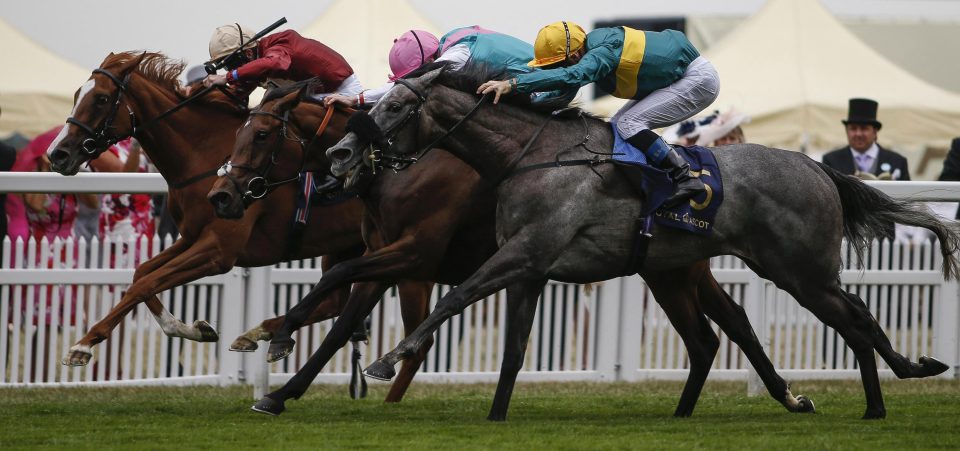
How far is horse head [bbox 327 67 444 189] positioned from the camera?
23.2 feet

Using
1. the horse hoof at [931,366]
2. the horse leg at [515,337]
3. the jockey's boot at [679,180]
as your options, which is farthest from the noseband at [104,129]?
the horse hoof at [931,366]

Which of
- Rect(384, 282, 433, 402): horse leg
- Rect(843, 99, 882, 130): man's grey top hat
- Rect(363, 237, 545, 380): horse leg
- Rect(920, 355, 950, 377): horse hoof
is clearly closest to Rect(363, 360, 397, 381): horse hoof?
Rect(363, 237, 545, 380): horse leg

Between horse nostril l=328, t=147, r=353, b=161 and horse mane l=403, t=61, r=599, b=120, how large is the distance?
0.50 meters

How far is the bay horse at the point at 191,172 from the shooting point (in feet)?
26.1

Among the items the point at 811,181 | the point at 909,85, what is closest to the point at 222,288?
the point at 811,181

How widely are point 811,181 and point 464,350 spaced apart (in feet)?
9.06

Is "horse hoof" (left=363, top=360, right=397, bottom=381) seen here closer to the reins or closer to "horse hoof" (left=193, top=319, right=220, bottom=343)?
the reins

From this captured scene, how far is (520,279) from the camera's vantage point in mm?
7121

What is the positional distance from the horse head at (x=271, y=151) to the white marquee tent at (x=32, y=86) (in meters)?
7.83

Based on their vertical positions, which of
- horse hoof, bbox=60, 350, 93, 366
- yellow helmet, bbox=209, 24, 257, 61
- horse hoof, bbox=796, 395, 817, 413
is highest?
yellow helmet, bbox=209, 24, 257, 61

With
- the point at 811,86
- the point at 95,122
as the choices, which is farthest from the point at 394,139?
the point at 811,86

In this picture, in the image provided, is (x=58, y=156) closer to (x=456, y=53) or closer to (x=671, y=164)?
(x=456, y=53)

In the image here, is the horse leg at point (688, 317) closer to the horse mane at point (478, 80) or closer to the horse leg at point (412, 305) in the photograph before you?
the horse mane at point (478, 80)

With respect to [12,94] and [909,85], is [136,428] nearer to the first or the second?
[12,94]
